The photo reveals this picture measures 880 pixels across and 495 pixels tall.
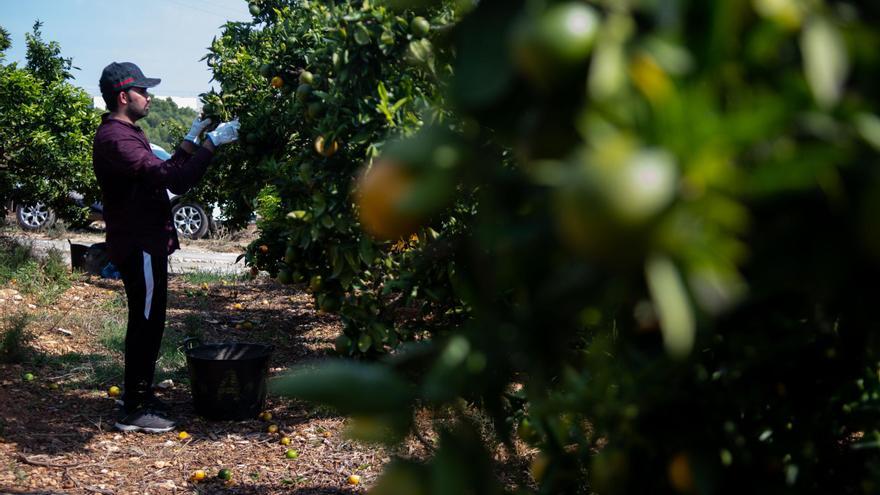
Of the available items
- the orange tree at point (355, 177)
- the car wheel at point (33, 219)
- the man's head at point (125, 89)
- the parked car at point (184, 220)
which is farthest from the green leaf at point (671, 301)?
the car wheel at point (33, 219)

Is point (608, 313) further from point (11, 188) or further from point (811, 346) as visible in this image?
point (11, 188)

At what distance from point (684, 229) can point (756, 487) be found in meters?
0.44

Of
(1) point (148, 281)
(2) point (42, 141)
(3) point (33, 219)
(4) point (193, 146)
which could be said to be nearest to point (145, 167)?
(4) point (193, 146)

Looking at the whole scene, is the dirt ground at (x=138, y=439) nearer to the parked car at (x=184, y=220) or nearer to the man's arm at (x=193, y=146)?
the man's arm at (x=193, y=146)

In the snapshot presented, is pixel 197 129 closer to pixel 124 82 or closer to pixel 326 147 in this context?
pixel 124 82

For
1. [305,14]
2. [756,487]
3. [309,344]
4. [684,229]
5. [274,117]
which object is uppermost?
[305,14]

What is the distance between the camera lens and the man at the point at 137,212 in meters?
3.49

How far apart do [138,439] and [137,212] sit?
105 cm

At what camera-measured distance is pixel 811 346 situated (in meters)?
0.92

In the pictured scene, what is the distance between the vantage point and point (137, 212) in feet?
11.6

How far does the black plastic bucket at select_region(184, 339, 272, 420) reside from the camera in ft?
12.1

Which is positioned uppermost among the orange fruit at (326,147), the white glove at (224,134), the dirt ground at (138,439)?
the white glove at (224,134)

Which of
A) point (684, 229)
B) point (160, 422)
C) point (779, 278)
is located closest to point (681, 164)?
point (684, 229)

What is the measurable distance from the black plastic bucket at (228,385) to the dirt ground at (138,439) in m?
0.07
